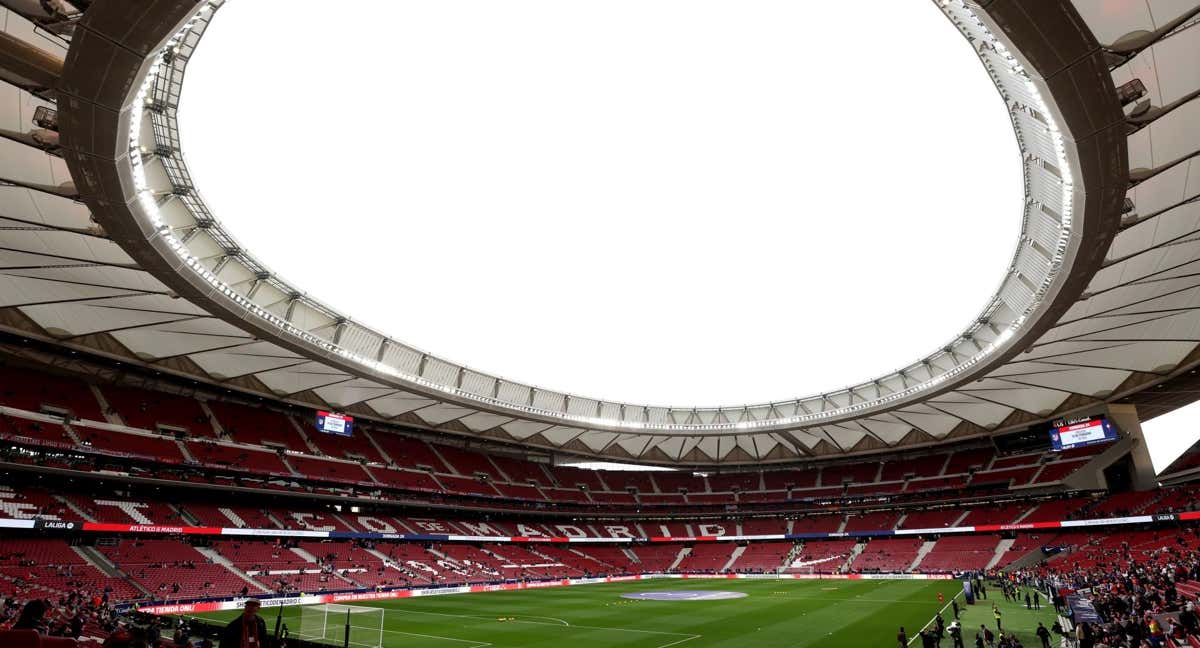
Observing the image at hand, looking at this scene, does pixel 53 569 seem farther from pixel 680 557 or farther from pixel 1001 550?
pixel 1001 550

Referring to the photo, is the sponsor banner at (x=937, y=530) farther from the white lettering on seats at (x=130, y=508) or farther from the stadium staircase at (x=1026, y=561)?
the white lettering on seats at (x=130, y=508)

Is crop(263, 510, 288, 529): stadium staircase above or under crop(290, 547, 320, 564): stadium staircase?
above

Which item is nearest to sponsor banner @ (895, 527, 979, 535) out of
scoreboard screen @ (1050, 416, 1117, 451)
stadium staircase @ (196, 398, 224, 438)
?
scoreboard screen @ (1050, 416, 1117, 451)

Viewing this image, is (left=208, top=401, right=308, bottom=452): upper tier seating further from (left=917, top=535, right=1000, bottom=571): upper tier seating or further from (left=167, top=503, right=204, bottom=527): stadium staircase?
(left=917, top=535, right=1000, bottom=571): upper tier seating

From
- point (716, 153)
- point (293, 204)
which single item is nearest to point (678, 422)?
point (716, 153)

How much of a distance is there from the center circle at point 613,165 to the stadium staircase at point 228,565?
664 inches

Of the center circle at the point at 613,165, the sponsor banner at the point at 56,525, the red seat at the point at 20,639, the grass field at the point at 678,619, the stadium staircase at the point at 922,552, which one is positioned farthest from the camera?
the stadium staircase at the point at 922,552

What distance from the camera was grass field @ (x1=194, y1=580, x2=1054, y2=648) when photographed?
2405 cm

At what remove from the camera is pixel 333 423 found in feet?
149

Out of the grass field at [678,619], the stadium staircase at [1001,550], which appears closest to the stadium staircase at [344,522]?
the grass field at [678,619]

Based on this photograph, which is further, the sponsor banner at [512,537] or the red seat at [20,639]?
the sponsor banner at [512,537]

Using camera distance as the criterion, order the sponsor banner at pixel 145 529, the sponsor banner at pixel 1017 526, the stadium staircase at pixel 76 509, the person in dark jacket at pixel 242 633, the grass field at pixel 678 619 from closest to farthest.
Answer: the person in dark jacket at pixel 242 633
the grass field at pixel 678 619
the sponsor banner at pixel 145 529
the stadium staircase at pixel 76 509
the sponsor banner at pixel 1017 526

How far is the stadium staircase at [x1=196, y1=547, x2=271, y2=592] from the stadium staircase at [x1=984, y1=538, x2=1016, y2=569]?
53.8 m

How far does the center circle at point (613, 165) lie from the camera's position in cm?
2103
